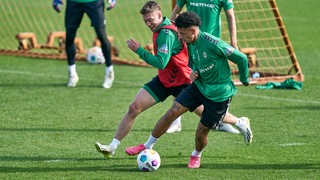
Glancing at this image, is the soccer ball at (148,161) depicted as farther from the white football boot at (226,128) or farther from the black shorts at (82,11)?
the black shorts at (82,11)

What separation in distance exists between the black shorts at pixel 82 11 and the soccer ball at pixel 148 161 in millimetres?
5373

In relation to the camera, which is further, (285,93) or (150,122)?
(285,93)

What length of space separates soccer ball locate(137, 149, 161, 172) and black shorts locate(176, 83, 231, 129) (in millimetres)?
598

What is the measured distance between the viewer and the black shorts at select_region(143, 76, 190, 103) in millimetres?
9562

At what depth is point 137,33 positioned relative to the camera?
20719 millimetres

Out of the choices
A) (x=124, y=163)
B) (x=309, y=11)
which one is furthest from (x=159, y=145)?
(x=309, y=11)

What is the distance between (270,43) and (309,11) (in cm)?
625

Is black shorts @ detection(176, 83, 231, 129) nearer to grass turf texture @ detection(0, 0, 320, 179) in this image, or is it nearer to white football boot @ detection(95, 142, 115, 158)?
grass turf texture @ detection(0, 0, 320, 179)

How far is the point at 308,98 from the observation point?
521 inches

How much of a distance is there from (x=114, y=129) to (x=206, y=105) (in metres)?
2.49

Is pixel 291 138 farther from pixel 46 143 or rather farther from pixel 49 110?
pixel 49 110

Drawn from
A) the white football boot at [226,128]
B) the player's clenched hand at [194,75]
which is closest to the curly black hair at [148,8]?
the player's clenched hand at [194,75]

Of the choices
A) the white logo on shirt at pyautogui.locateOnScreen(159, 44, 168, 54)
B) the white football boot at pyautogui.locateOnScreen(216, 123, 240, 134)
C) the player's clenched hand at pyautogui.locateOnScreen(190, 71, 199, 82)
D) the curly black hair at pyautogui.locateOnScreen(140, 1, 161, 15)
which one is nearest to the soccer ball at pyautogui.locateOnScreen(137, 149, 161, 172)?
the player's clenched hand at pyautogui.locateOnScreen(190, 71, 199, 82)

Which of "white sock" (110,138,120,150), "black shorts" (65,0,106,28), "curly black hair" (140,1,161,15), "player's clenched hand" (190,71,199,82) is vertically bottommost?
"black shorts" (65,0,106,28)
